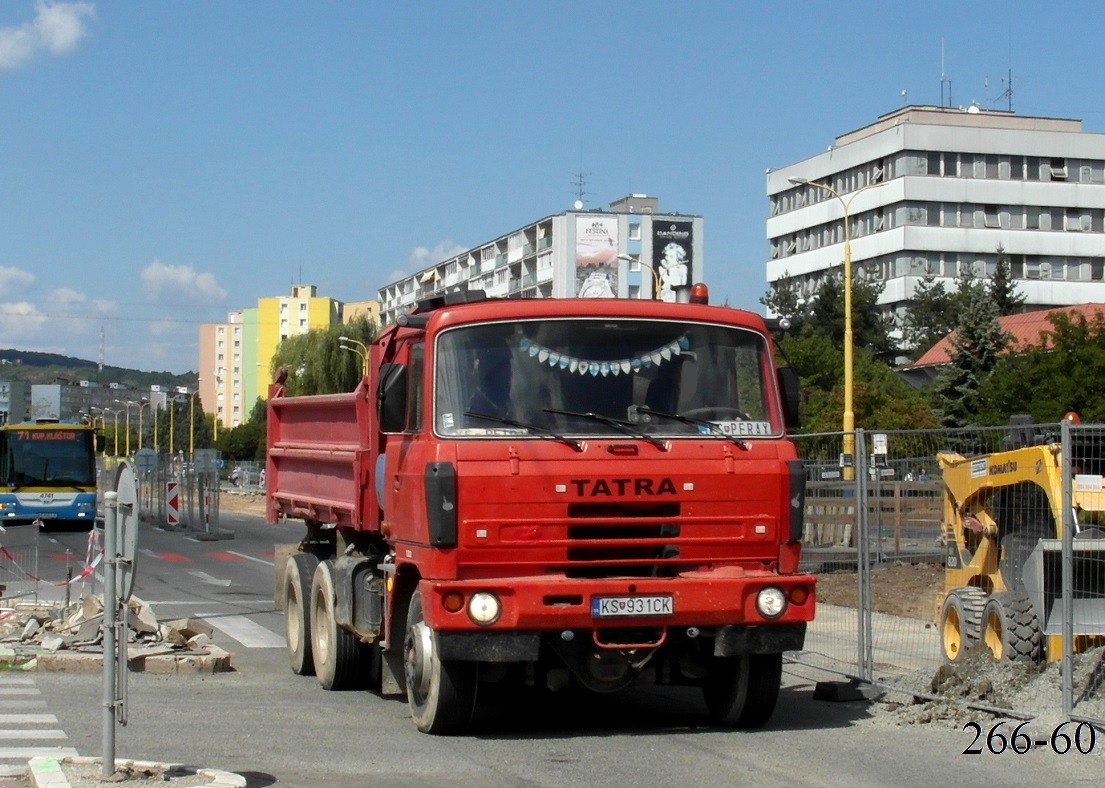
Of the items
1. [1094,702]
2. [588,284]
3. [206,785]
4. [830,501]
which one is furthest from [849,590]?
[588,284]

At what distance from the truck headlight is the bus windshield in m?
35.2

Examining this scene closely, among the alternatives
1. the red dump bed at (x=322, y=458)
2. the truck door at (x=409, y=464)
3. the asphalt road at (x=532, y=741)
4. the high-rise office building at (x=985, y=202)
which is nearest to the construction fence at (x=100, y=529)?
the red dump bed at (x=322, y=458)

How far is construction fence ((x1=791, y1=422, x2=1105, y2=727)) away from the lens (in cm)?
966

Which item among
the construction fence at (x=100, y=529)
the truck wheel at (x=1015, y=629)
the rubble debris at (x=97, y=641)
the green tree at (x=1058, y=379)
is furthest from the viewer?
the green tree at (x=1058, y=379)

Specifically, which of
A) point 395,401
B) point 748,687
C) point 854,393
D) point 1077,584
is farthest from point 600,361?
point 854,393

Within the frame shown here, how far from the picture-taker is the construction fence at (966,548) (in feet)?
31.7

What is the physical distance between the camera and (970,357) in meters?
56.7

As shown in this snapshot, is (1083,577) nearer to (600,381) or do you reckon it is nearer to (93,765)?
(600,381)

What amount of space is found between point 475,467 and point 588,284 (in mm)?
101468

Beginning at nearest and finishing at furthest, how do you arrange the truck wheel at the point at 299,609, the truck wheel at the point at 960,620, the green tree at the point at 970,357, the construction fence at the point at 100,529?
the truck wheel at the point at 960,620
the truck wheel at the point at 299,609
the construction fence at the point at 100,529
the green tree at the point at 970,357

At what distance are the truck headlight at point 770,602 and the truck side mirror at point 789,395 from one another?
4.01ft

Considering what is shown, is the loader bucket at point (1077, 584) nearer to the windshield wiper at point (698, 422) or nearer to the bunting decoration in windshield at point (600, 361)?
the windshield wiper at point (698, 422)

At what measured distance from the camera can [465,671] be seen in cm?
941

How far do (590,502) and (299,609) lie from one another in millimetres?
4966
